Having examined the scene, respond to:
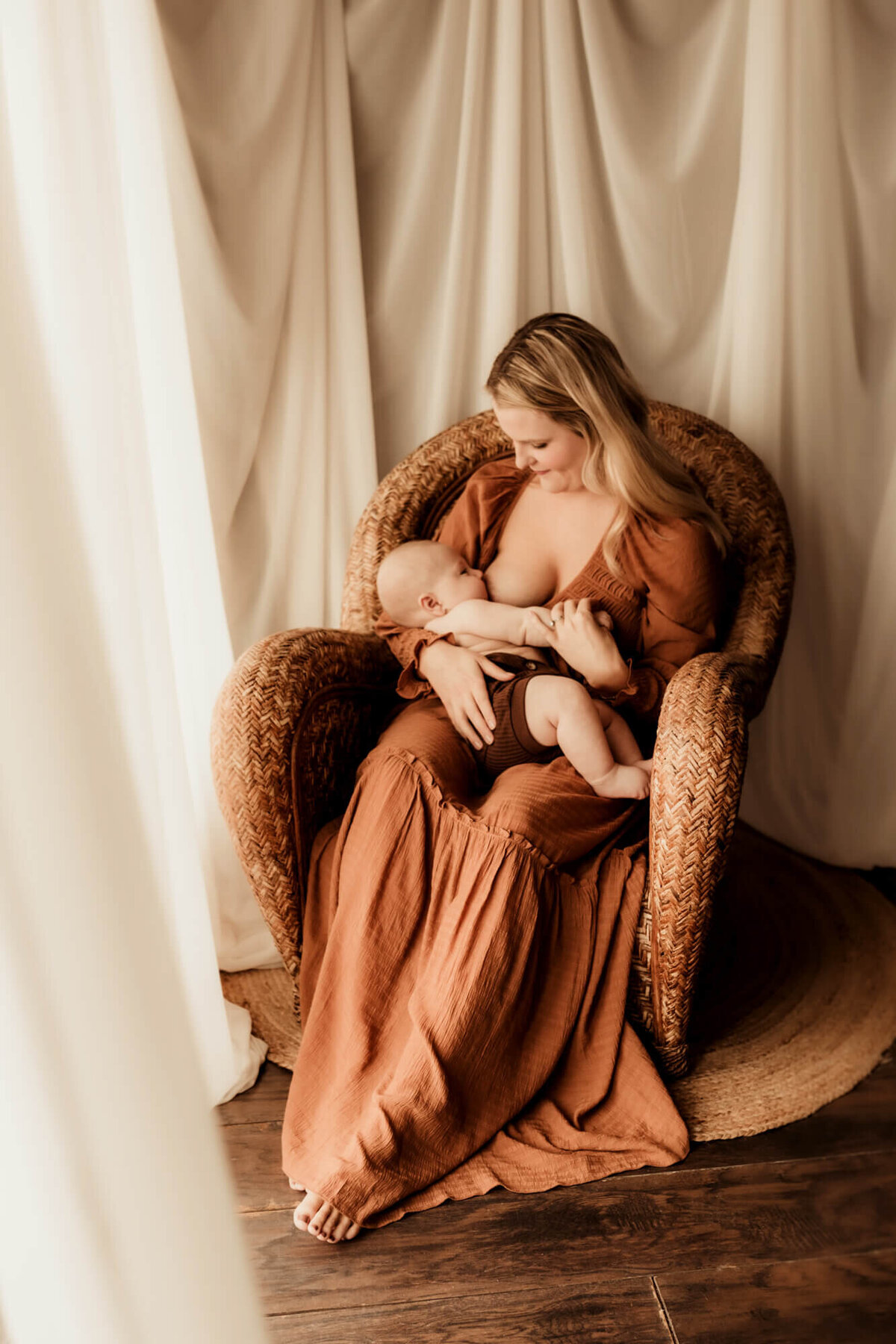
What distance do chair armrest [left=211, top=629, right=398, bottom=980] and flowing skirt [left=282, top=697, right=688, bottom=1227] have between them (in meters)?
0.08

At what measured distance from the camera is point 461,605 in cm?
193

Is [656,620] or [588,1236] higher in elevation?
[656,620]

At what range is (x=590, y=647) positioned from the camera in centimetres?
180

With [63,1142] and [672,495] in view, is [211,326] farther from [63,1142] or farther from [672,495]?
[63,1142]

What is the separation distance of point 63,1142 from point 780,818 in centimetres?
220

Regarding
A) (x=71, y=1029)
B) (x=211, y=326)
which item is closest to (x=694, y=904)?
(x=71, y=1029)

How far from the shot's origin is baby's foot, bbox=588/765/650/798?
168cm

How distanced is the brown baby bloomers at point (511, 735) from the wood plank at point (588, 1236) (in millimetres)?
662

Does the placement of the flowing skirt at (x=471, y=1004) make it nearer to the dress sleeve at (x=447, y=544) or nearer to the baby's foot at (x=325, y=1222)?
the baby's foot at (x=325, y=1222)

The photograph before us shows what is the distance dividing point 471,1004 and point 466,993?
16 millimetres

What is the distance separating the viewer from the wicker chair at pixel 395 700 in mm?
1523

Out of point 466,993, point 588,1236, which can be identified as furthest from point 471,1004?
point 588,1236

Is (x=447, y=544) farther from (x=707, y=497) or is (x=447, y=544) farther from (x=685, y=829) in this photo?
(x=685, y=829)

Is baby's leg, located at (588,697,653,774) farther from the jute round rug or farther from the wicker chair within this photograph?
the jute round rug
